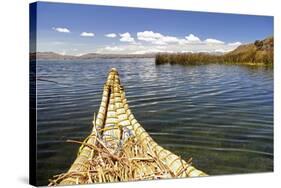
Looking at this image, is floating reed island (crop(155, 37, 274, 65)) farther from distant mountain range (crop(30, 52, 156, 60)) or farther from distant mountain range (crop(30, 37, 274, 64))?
distant mountain range (crop(30, 52, 156, 60))

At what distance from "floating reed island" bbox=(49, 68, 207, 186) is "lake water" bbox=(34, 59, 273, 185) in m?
0.08

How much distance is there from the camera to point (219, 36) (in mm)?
8367

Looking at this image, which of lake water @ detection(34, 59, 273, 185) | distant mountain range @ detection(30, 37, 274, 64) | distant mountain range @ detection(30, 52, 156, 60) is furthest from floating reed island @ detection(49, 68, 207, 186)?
distant mountain range @ detection(30, 37, 274, 64)

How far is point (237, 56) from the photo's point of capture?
27.9 feet

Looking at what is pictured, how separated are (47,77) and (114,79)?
2.69 ft

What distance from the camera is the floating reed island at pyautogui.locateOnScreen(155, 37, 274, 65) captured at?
8.09 meters

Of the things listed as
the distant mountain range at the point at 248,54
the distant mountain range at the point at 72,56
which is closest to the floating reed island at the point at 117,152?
the distant mountain range at the point at 72,56

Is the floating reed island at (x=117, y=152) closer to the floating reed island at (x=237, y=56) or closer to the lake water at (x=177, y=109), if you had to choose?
the lake water at (x=177, y=109)

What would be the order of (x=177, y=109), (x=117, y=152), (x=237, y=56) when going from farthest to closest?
1. (x=237, y=56)
2. (x=177, y=109)
3. (x=117, y=152)

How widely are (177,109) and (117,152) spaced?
92cm

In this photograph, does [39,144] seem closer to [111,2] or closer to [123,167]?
[123,167]

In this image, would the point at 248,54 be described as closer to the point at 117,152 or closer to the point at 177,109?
the point at 177,109

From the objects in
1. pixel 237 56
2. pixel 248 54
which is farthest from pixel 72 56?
pixel 248 54

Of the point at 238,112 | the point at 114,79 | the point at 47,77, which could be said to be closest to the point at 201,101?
the point at 238,112
